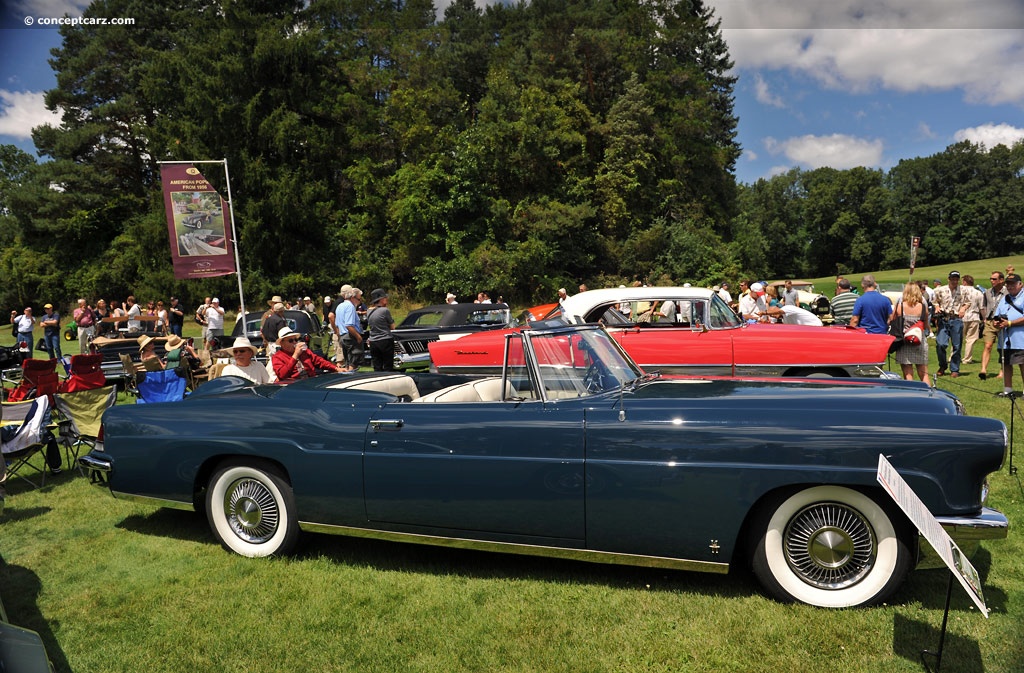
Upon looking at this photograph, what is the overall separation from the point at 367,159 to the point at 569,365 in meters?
37.3

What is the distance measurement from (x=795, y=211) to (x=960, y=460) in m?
85.4

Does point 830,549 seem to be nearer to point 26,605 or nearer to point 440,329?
point 26,605

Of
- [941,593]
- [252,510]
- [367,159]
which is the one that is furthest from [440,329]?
[367,159]

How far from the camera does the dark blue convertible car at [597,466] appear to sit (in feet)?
11.0

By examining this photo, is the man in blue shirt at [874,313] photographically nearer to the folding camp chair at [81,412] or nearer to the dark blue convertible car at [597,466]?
the dark blue convertible car at [597,466]

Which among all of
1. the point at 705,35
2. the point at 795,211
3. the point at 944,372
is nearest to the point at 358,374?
the point at 944,372

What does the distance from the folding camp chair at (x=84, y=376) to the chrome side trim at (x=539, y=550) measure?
457 cm

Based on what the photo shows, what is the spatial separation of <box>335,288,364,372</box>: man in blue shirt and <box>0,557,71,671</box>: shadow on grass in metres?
8.26

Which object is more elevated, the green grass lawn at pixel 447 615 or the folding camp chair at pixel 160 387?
the folding camp chair at pixel 160 387

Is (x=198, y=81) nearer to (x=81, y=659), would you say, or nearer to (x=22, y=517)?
(x=22, y=517)

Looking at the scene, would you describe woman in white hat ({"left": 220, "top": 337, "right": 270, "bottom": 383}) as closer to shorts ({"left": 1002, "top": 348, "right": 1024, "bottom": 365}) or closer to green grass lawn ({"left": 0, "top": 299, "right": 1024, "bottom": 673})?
green grass lawn ({"left": 0, "top": 299, "right": 1024, "bottom": 673})

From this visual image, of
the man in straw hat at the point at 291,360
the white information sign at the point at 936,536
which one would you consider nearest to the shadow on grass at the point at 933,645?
the white information sign at the point at 936,536

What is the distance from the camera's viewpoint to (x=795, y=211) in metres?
80.4

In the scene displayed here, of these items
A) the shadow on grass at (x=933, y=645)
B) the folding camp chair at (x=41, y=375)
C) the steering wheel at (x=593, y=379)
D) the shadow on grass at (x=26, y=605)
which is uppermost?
the steering wheel at (x=593, y=379)
